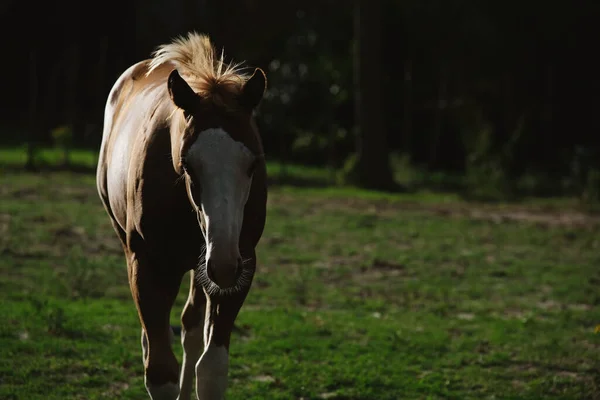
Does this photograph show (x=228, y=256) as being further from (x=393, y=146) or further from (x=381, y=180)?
(x=393, y=146)

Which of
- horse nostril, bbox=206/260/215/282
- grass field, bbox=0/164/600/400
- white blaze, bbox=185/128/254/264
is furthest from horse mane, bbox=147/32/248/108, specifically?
grass field, bbox=0/164/600/400

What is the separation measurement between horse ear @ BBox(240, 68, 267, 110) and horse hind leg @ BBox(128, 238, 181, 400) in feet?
3.16

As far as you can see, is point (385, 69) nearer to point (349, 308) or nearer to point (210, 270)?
point (349, 308)

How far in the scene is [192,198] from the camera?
395 cm

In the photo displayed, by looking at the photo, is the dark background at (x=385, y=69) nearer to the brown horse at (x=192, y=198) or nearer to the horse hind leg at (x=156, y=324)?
the brown horse at (x=192, y=198)

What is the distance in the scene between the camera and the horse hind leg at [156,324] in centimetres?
436

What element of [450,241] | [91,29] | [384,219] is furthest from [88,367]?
[91,29]

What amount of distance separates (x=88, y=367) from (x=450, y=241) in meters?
6.50

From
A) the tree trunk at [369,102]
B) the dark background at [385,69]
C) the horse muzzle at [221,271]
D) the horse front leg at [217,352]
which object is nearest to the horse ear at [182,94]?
the horse muzzle at [221,271]

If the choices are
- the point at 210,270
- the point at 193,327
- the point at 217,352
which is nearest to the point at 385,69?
the point at 193,327

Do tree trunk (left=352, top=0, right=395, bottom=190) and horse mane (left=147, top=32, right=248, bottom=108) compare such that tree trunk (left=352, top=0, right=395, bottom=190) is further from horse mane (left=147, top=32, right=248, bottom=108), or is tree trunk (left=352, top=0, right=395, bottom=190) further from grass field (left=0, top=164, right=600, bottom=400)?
horse mane (left=147, top=32, right=248, bottom=108)

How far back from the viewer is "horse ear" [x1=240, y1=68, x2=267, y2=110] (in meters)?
4.02

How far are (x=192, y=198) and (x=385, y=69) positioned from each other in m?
18.2

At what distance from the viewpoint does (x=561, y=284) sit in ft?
30.1
